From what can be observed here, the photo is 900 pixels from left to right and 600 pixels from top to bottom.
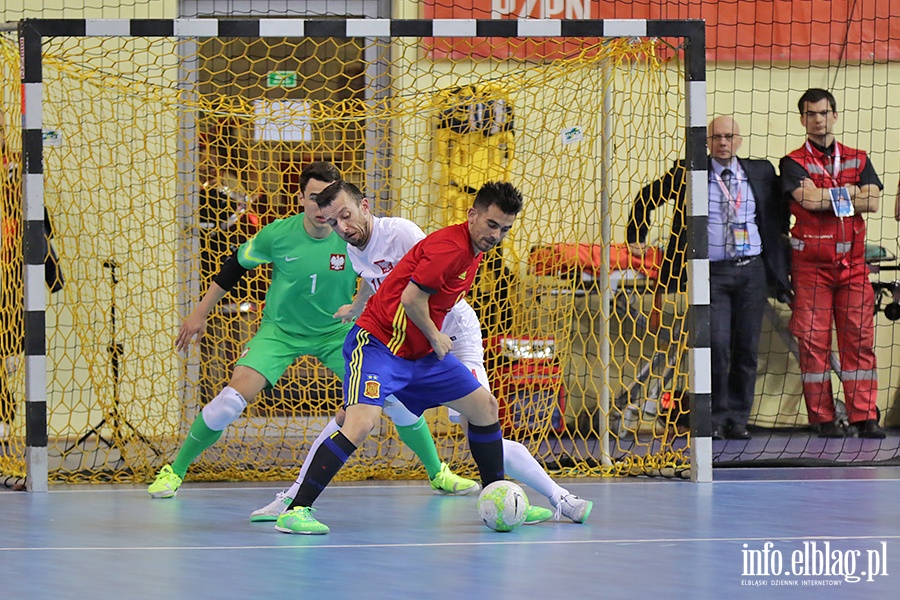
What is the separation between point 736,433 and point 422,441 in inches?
102

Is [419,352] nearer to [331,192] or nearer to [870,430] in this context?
[331,192]

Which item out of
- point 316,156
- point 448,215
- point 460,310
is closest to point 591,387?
point 448,215

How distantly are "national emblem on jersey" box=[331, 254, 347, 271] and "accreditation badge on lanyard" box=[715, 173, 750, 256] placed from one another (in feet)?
8.50

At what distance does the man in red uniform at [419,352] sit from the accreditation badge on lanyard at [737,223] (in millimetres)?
3038

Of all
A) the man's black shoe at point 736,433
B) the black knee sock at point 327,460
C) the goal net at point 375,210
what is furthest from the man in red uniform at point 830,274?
the black knee sock at point 327,460

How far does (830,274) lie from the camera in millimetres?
7656

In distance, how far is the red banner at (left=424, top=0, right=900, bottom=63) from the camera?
8.16 metres

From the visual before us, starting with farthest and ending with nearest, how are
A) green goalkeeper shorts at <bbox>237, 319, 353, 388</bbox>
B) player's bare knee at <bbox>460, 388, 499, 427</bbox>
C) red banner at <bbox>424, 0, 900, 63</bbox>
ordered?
red banner at <bbox>424, 0, 900, 63</bbox>, green goalkeeper shorts at <bbox>237, 319, 353, 388</bbox>, player's bare knee at <bbox>460, 388, 499, 427</bbox>

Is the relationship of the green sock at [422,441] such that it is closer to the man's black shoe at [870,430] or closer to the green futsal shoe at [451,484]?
the green futsal shoe at [451,484]

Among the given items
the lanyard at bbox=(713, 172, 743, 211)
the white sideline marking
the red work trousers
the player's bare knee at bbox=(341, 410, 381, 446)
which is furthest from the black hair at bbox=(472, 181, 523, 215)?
Answer: the red work trousers

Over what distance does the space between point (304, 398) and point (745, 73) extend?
12.2 feet

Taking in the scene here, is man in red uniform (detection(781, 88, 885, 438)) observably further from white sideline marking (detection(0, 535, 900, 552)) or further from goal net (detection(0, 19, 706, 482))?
white sideline marking (detection(0, 535, 900, 552))

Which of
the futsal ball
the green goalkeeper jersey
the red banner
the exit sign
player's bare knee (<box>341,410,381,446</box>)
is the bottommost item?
the futsal ball

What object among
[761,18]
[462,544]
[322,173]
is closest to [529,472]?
[462,544]
